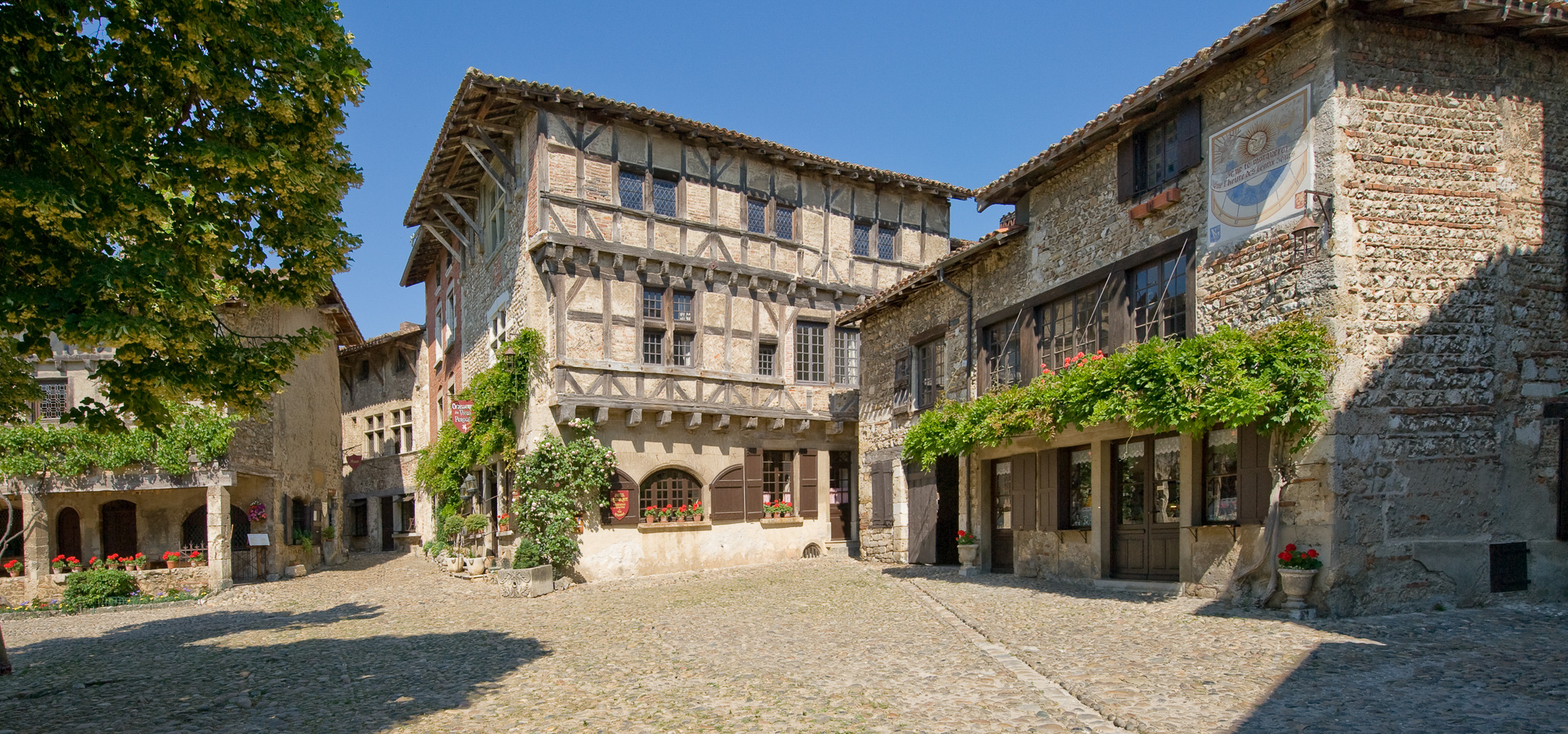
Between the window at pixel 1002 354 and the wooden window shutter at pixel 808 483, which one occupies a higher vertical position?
the window at pixel 1002 354

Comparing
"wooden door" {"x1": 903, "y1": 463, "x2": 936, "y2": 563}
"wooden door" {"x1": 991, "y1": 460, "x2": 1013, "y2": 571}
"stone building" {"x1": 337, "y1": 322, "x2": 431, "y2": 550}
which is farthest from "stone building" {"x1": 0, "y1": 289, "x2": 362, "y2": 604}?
"wooden door" {"x1": 991, "y1": 460, "x2": 1013, "y2": 571}

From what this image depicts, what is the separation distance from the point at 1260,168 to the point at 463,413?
1618 centimetres

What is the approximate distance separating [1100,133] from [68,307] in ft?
38.9

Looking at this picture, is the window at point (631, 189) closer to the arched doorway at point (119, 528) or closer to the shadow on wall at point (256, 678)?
the shadow on wall at point (256, 678)

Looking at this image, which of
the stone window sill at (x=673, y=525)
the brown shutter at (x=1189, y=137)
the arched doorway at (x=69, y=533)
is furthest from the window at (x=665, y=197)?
the arched doorway at (x=69, y=533)

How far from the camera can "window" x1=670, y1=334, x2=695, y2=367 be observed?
19.8 metres

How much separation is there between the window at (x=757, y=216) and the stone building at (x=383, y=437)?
50.5 ft

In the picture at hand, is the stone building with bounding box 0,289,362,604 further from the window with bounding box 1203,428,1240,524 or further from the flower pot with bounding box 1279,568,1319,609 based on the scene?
the flower pot with bounding box 1279,568,1319,609

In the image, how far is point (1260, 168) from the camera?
1055 cm

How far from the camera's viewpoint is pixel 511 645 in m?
10.7

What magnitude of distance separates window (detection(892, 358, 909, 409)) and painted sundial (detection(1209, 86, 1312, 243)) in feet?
27.2

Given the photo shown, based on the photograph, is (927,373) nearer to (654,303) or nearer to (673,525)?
(654,303)

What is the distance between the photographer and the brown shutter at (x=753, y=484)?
Result: 67.4 ft

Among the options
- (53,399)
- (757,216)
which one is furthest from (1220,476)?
(53,399)
